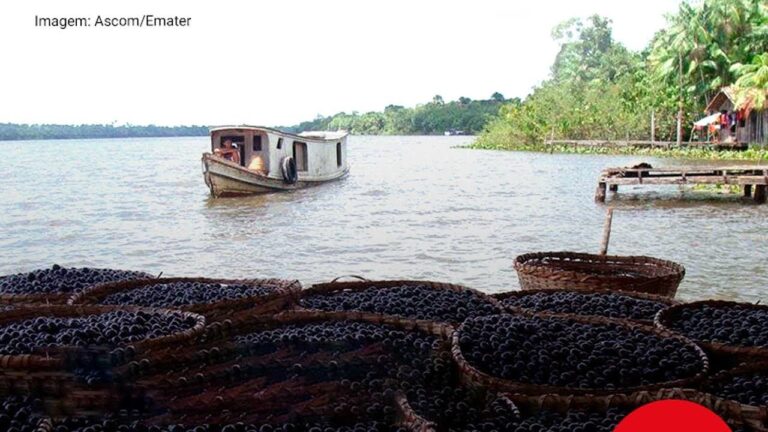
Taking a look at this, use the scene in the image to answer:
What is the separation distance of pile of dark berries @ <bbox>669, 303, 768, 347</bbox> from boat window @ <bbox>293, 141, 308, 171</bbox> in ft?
64.6

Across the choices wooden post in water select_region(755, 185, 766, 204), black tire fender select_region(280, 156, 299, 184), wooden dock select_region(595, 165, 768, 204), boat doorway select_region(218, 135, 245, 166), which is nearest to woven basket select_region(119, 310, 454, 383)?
wooden dock select_region(595, 165, 768, 204)

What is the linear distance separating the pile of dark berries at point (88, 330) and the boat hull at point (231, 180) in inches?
665

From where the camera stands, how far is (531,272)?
5.44 m

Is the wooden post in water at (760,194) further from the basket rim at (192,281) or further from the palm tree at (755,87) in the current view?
the basket rim at (192,281)

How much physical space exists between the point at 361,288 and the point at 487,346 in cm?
129

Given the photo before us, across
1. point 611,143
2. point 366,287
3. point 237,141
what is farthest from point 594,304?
point 611,143

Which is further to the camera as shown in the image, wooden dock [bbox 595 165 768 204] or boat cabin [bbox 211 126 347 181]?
boat cabin [bbox 211 126 347 181]

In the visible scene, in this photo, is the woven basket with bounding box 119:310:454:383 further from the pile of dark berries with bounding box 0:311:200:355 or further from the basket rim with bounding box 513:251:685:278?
the basket rim with bounding box 513:251:685:278

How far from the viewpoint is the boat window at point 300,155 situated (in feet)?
75.5

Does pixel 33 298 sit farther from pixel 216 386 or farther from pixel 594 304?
pixel 594 304

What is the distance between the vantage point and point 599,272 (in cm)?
617

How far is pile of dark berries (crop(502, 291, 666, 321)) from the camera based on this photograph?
3.69 metres

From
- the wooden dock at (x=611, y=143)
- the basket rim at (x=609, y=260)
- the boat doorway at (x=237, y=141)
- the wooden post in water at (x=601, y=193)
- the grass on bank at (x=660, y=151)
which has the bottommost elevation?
the wooden post in water at (x=601, y=193)

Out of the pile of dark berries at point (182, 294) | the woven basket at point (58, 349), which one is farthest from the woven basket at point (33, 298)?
the woven basket at point (58, 349)
